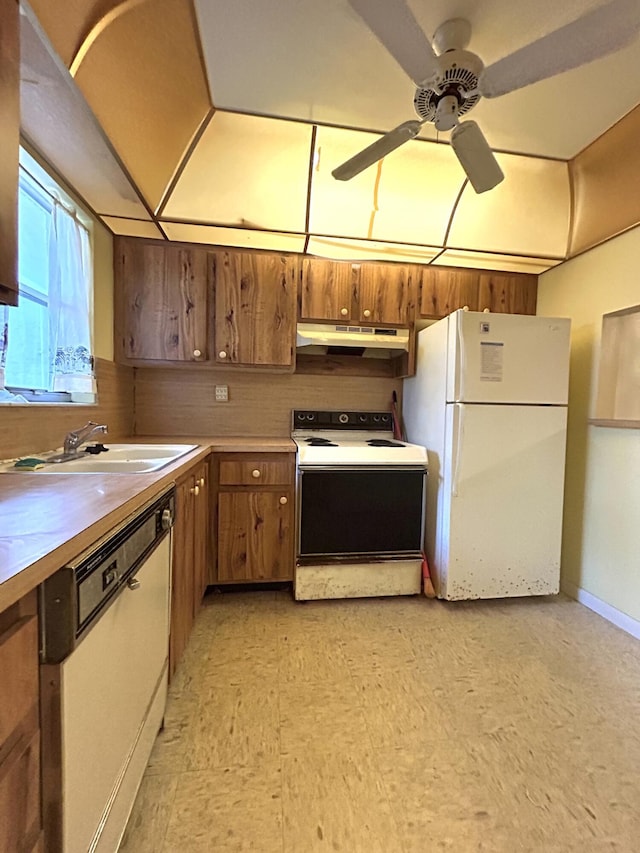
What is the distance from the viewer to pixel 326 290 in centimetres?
273

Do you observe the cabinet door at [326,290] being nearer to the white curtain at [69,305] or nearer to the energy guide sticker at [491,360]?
the energy guide sticker at [491,360]

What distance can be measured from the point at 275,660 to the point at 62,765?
1.30 meters

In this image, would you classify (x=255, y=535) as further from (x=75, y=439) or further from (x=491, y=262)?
(x=491, y=262)

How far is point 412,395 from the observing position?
293 cm

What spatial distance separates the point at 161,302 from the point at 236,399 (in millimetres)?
798

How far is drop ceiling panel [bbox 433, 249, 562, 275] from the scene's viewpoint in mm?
2688

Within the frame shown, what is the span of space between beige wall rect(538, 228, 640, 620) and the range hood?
1079mm

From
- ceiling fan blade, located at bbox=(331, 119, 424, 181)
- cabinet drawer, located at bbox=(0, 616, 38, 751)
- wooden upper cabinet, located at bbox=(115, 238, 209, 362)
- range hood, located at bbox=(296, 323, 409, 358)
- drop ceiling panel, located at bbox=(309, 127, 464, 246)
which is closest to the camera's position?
cabinet drawer, located at bbox=(0, 616, 38, 751)

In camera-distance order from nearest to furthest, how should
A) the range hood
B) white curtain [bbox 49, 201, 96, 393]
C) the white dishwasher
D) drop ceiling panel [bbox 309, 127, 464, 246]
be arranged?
the white dishwasher, white curtain [bbox 49, 201, 96, 393], drop ceiling panel [bbox 309, 127, 464, 246], the range hood

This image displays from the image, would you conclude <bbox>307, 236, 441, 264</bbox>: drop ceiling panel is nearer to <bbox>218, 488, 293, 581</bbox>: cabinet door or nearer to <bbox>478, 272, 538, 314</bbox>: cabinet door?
<bbox>478, 272, 538, 314</bbox>: cabinet door

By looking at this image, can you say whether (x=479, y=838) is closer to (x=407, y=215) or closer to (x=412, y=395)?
(x=412, y=395)

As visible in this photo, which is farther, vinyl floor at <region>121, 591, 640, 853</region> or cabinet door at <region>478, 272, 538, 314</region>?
cabinet door at <region>478, 272, 538, 314</region>

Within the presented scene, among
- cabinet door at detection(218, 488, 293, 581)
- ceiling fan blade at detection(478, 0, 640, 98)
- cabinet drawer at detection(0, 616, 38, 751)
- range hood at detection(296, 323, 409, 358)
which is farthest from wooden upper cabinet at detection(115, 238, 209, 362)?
cabinet drawer at detection(0, 616, 38, 751)

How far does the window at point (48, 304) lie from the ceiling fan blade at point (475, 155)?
1.70 m
